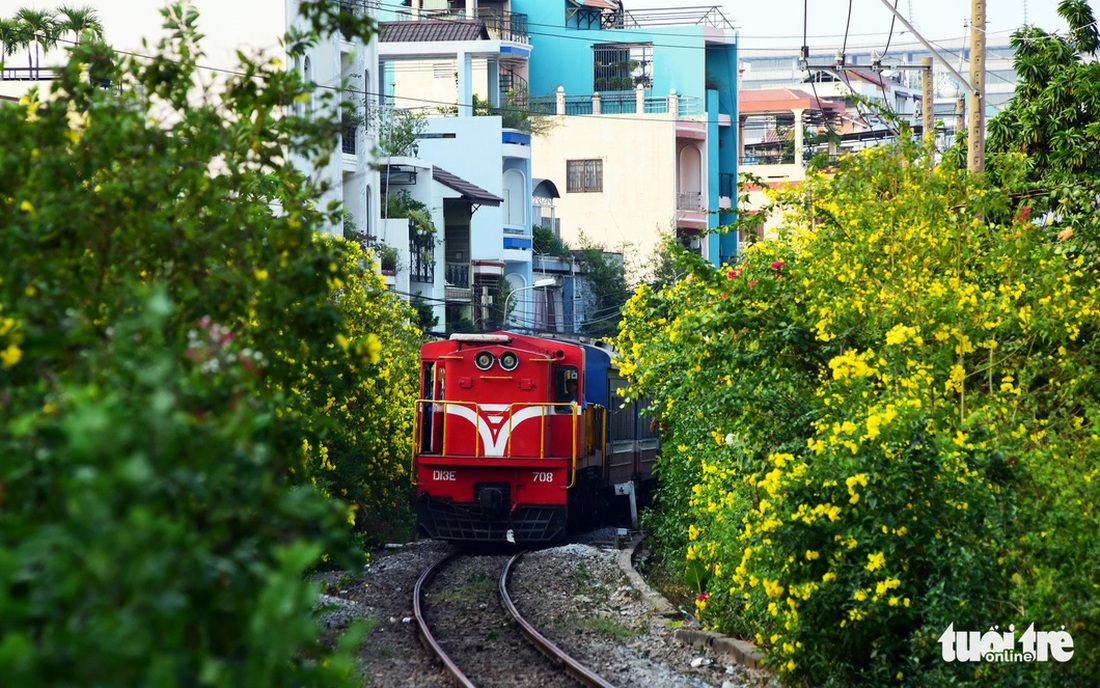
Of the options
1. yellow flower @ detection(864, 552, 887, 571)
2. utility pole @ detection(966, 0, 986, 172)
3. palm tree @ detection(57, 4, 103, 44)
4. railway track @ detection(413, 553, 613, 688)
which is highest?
palm tree @ detection(57, 4, 103, 44)

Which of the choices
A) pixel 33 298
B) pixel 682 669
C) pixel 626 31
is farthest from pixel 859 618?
pixel 626 31

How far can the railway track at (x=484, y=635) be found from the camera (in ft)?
38.8

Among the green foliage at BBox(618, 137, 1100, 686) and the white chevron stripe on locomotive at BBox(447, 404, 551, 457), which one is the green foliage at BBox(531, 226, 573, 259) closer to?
the white chevron stripe on locomotive at BBox(447, 404, 551, 457)

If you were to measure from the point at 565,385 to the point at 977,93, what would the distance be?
786 centimetres

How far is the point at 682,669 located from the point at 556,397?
8.74m

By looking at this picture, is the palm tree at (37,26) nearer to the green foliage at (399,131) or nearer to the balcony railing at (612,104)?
the green foliage at (399,131)

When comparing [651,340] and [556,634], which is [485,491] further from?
[556,634]

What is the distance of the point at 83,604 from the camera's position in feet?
8.94

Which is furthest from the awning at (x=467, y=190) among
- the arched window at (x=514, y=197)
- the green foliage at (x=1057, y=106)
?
the green foliage at (x=1057, y=106)

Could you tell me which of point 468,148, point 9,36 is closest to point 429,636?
point 9,36

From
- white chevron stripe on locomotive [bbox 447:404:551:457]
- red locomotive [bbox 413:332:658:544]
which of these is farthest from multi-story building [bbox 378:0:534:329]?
white chevron stripe on locomotive [bbox 447:404:551:457]

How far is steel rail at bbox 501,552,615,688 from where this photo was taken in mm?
11250

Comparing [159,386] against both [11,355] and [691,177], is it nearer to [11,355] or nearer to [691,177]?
[11,355]

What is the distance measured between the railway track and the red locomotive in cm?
122
